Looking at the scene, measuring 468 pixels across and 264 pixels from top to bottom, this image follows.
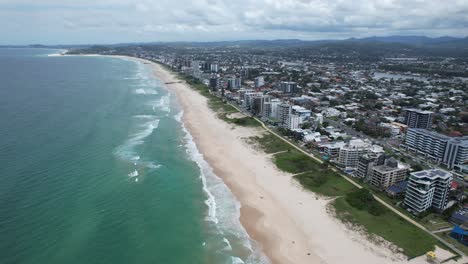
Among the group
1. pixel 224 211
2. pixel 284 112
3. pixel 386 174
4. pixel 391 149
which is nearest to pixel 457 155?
pixel 391 149

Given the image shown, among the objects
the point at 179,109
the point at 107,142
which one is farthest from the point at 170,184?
the point at 179,109

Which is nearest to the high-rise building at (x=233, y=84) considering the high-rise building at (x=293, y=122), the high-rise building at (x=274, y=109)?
the high-rise building at (x=274, y=109)

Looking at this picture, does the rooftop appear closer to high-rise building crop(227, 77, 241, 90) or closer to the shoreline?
the shoreline

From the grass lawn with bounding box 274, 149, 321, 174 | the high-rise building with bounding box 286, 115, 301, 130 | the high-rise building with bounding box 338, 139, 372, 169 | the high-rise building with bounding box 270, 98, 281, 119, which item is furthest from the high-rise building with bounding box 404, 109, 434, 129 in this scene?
the grass lawn with bounding box 274, 149, 321, 174

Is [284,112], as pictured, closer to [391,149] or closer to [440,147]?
[391,149]

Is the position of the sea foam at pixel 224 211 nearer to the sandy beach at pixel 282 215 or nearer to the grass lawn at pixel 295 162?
the sandy beach at pixel 282 215

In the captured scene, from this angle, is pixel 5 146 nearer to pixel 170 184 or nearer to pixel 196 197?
pixel 170 184
